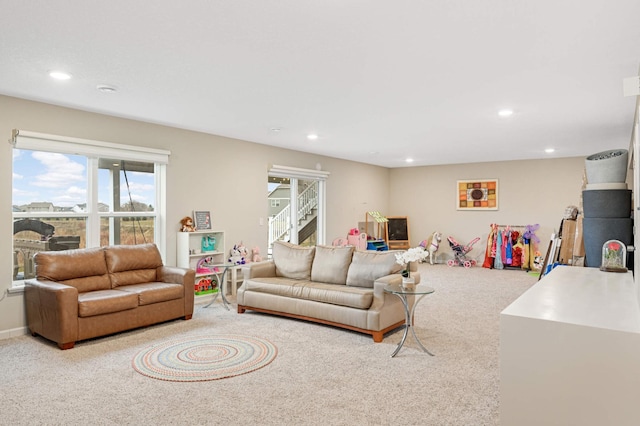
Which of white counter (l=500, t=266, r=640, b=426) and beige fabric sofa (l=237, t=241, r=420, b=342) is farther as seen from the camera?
beige fabric sofa (l=237, t=241, r=420, b=342)

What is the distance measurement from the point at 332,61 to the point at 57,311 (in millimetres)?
3262

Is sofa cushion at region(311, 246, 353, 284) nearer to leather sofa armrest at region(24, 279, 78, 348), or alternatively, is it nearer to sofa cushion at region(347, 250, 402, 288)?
sofa cushion at region(347, 250, 402, 288)

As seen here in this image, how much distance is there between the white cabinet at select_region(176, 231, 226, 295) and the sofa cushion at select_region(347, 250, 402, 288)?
205 centimetres

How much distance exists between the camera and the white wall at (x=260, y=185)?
4402 millimetres

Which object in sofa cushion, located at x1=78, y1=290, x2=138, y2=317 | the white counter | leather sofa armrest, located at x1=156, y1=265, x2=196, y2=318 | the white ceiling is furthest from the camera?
leather sofa armrest, located at x1=156, y1=265, x2=196, y2=318

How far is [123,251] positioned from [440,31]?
4091 mm

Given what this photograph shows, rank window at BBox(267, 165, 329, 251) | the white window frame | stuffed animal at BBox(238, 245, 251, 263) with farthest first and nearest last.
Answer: window at BBox(267, 165, 329, 251) < the white window frame < stuffed animal at BBox(238, 245, 251, 263)

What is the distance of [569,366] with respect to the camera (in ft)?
5.65

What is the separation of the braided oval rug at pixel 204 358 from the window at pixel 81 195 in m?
1.89

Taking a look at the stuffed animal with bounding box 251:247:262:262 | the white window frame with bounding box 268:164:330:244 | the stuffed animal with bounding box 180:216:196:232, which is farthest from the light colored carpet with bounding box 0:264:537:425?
the white window frame with bounding box 268:164:330:244

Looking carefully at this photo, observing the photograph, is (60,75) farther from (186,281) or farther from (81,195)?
(186,281)

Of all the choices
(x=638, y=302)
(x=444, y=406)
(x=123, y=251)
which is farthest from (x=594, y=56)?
(x=123, y=251)

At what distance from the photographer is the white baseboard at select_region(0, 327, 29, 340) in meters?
4.25

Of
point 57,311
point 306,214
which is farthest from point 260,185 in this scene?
point 57,311
